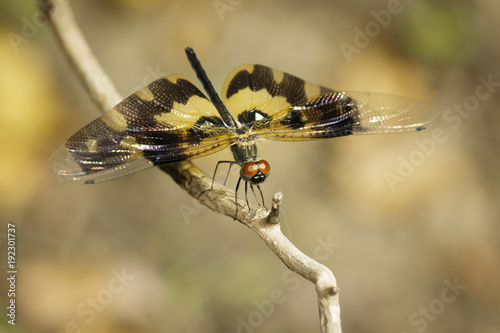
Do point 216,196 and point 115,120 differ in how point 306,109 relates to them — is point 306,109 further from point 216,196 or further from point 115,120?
point 115,120

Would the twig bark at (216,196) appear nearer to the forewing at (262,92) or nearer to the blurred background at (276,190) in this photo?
the forewing at (262,92)

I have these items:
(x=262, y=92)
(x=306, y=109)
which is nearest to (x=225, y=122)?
(x=262, y=92)

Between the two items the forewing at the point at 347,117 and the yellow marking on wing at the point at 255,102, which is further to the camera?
the yellow marking on wing at the point at 255,102

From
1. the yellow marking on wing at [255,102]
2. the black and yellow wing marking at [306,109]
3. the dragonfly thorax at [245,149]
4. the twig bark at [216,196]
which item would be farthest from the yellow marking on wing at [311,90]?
the twig bark at [216,196]

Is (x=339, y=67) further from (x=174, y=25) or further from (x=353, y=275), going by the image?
(x=353, y=275)

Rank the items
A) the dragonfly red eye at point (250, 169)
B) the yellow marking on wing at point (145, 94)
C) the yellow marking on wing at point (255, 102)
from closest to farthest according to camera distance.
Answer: the dragonfly red eye at point (250, 169), the yellow marking on wing at point (145, 94), the yellow marking on wing at point (255, 102)

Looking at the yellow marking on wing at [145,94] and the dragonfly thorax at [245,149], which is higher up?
the yellow marking on wing at [145,94]
